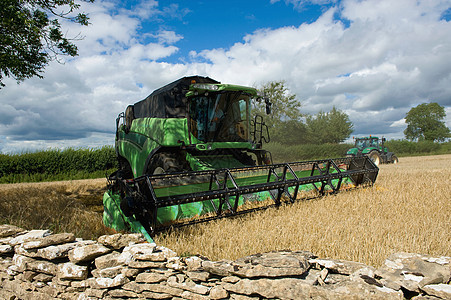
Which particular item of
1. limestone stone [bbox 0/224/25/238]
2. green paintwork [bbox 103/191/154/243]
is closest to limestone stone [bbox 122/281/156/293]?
green paintwork [bbox 103/191/154/243]

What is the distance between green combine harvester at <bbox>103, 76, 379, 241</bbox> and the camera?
13.8 ft

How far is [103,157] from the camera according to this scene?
1748cm

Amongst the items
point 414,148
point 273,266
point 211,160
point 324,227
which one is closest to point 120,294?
point 273,266

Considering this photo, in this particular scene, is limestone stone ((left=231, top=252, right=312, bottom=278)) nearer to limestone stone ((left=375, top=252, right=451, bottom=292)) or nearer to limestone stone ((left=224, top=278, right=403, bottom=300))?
limestone stone ((left=224, top=278, right=403, bottom=300))

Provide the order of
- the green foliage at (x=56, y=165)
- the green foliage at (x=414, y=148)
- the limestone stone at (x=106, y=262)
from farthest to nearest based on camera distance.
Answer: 1. the green foliage at (x=414, y=148)
2. the green foliage at (x=56, y=165)
3. the limestone stone at (x=106, y=262)

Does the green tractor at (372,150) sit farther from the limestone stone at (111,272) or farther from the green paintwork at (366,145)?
the limestone stone at (111,272)

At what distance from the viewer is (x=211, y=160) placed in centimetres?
618

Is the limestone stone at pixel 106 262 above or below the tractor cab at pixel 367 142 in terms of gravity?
below

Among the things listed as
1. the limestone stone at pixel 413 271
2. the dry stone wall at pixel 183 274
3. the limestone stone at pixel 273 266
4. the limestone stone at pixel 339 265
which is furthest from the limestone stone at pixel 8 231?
the limestone stone at pixel 413 271

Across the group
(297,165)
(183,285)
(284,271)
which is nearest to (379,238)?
(284,271)

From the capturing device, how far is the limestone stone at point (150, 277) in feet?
7.43

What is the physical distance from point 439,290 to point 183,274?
5.38 feet

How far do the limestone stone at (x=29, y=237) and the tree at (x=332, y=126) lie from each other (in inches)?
1483

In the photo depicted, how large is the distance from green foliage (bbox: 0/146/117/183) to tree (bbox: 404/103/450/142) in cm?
5529
